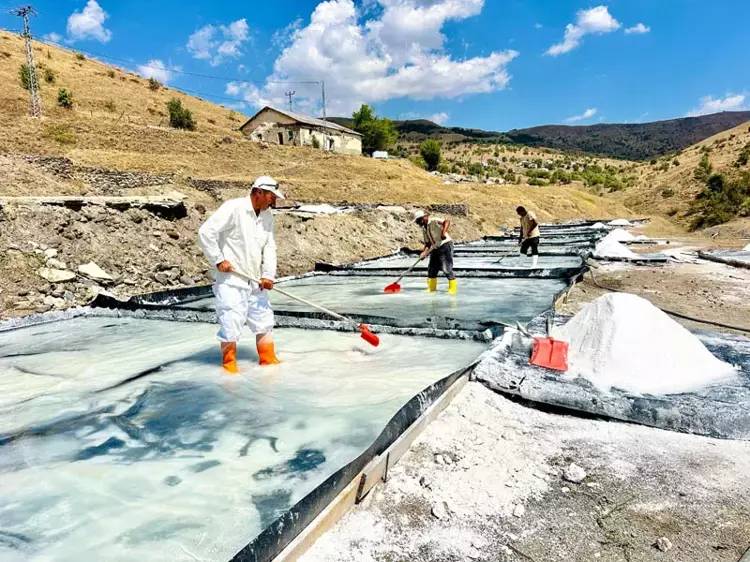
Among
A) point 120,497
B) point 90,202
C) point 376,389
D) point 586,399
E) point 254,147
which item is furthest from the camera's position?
point 254,147

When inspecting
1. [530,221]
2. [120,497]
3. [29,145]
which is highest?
[29,145]

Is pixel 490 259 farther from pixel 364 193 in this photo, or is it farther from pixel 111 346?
pixel 364 193

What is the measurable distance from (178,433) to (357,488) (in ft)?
3.47

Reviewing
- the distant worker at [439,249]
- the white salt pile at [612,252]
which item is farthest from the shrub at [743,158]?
the distant worker at [439,249]

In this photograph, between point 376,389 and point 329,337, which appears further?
point 329,337

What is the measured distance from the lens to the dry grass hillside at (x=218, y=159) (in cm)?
1920

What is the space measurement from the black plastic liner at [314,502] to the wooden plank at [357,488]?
0.7 inches

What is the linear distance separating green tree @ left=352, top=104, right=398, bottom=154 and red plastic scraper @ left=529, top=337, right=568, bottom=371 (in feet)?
133

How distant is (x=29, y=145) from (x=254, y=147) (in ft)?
31.5

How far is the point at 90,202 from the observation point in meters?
7.63

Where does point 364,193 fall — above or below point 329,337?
above

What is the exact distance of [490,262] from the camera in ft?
31.7

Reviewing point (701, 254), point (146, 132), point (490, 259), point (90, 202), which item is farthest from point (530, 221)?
point (146, 132)

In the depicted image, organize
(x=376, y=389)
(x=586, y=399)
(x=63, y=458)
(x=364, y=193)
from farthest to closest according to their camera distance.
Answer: (x=364, y=193), (x=376, y=389), (x=586, y=399), (x=63, y=458)
